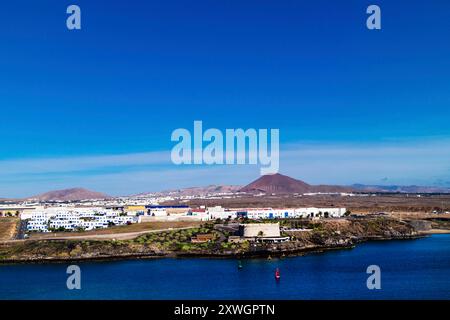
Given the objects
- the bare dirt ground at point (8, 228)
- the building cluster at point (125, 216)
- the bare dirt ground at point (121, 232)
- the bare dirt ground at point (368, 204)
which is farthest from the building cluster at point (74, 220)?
the bare dirt ground at point (368, 204)

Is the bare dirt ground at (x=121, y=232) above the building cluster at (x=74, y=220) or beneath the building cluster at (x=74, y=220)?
beneath

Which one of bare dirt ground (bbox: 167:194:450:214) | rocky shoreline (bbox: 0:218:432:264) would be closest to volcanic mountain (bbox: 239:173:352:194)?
bare dirt ground (bbox: 167:194:450:214)

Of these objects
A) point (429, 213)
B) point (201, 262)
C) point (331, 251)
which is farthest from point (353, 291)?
point (429, 213)

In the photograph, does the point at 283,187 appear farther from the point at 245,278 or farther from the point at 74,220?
the point at 245,278

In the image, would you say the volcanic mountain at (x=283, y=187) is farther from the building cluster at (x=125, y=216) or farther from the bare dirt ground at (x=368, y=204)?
the building cluster at (x=125, y=216)

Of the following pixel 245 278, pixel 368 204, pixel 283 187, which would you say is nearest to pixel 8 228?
pixel 245 278
